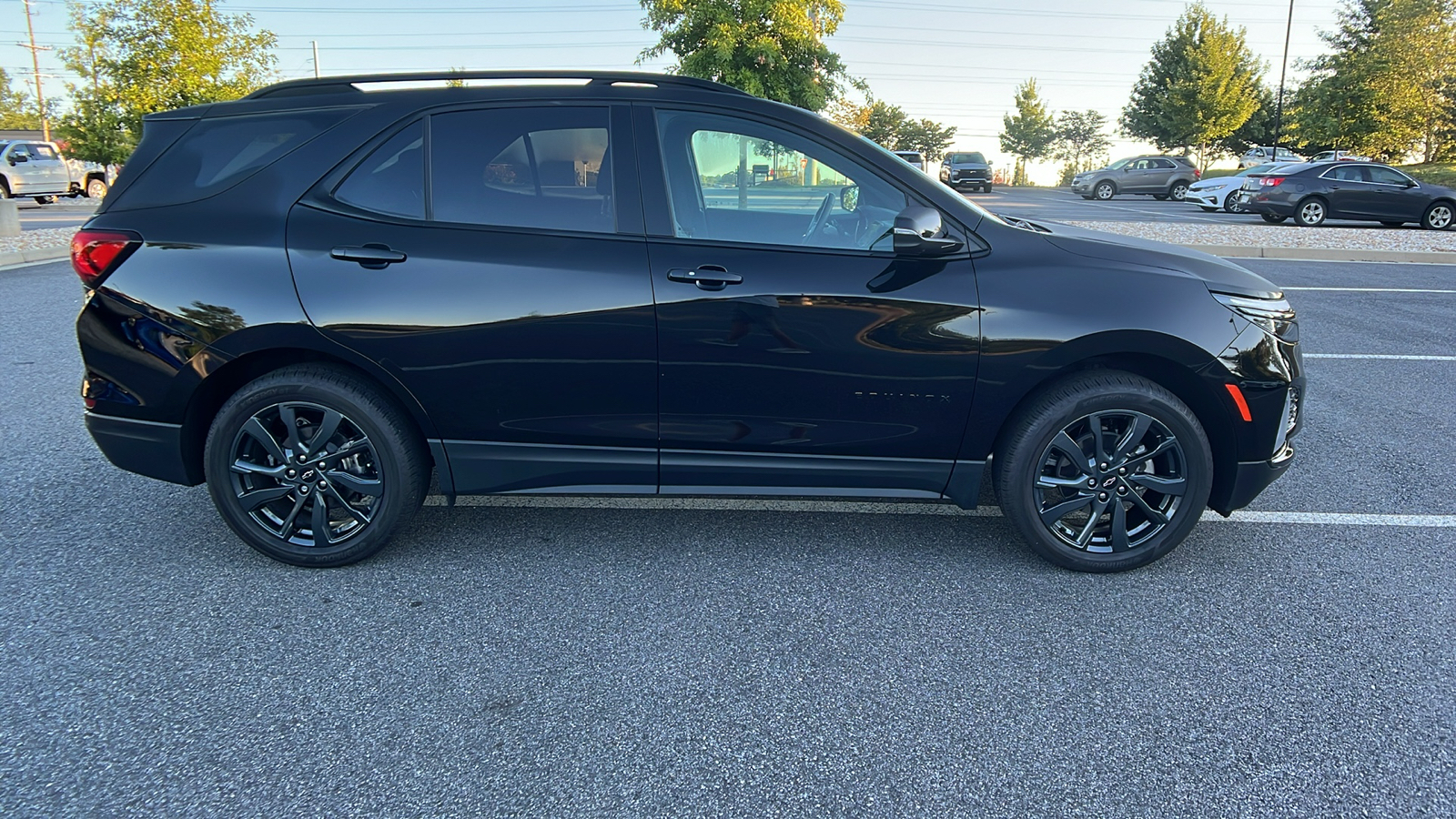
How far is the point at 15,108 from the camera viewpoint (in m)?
95.3

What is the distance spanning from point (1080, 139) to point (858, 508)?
86427 mm

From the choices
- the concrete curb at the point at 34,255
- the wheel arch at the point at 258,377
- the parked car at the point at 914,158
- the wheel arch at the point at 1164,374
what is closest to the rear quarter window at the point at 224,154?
the wheel arch at the point at 258,377

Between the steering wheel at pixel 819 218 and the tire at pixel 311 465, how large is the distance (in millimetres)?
1686

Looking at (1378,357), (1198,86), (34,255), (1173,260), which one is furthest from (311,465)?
(1198,86)

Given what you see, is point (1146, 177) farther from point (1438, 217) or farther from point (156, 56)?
point (156, 56)

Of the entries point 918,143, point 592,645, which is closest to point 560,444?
point 592,645

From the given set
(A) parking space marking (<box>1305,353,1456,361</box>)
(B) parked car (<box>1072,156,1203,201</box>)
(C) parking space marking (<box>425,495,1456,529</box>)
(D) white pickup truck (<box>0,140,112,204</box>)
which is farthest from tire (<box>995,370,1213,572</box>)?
(B) parked car (<box>1072,156,1203,201</box>)

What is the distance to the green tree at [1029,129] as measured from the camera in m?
72.9

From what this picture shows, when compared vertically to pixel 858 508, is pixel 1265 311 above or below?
above

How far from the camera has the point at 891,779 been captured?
2.20 meters

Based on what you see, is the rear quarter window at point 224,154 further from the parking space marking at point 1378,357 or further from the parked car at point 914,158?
the parking space marking at point 1378,357

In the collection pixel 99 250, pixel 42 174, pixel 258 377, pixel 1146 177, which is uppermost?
pixel 1146 177

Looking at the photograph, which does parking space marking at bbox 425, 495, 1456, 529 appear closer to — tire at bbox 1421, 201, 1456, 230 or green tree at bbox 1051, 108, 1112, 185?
tire at bbox 1421, 201, 1456, 230

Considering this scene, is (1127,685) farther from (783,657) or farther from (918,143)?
(918,143)
